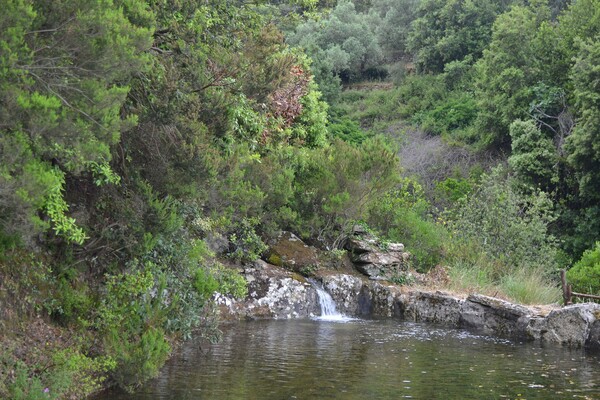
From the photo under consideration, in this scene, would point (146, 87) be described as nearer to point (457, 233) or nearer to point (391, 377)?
point (391, 377)

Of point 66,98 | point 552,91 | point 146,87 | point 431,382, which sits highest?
point 552,91

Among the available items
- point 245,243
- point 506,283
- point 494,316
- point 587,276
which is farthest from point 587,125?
point 245,243

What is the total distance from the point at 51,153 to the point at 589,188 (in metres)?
26.5

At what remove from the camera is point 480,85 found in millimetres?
39438

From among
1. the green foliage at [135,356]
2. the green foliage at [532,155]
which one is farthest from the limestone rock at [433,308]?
the green foliage at [532,155]

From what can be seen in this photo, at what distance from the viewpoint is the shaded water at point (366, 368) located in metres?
11.0

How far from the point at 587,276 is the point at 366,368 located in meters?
11.4

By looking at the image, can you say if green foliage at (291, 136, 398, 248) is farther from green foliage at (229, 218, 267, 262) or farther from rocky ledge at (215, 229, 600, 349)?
green foliage at (229, 218, 267, 262)

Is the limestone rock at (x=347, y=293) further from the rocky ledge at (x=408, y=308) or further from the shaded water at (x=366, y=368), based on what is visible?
the shaded water at (x=366, y=368)

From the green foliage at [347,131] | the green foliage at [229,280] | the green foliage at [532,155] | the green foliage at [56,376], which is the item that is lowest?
the green foliage at [56,376]

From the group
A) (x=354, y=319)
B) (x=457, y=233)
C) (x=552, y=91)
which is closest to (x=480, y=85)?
(x=552, y=91)

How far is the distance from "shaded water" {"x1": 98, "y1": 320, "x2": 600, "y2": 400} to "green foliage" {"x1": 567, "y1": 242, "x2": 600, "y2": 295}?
18.4ft

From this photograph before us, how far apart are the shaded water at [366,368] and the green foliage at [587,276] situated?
18.4 ft

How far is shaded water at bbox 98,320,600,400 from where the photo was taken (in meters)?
11.0
